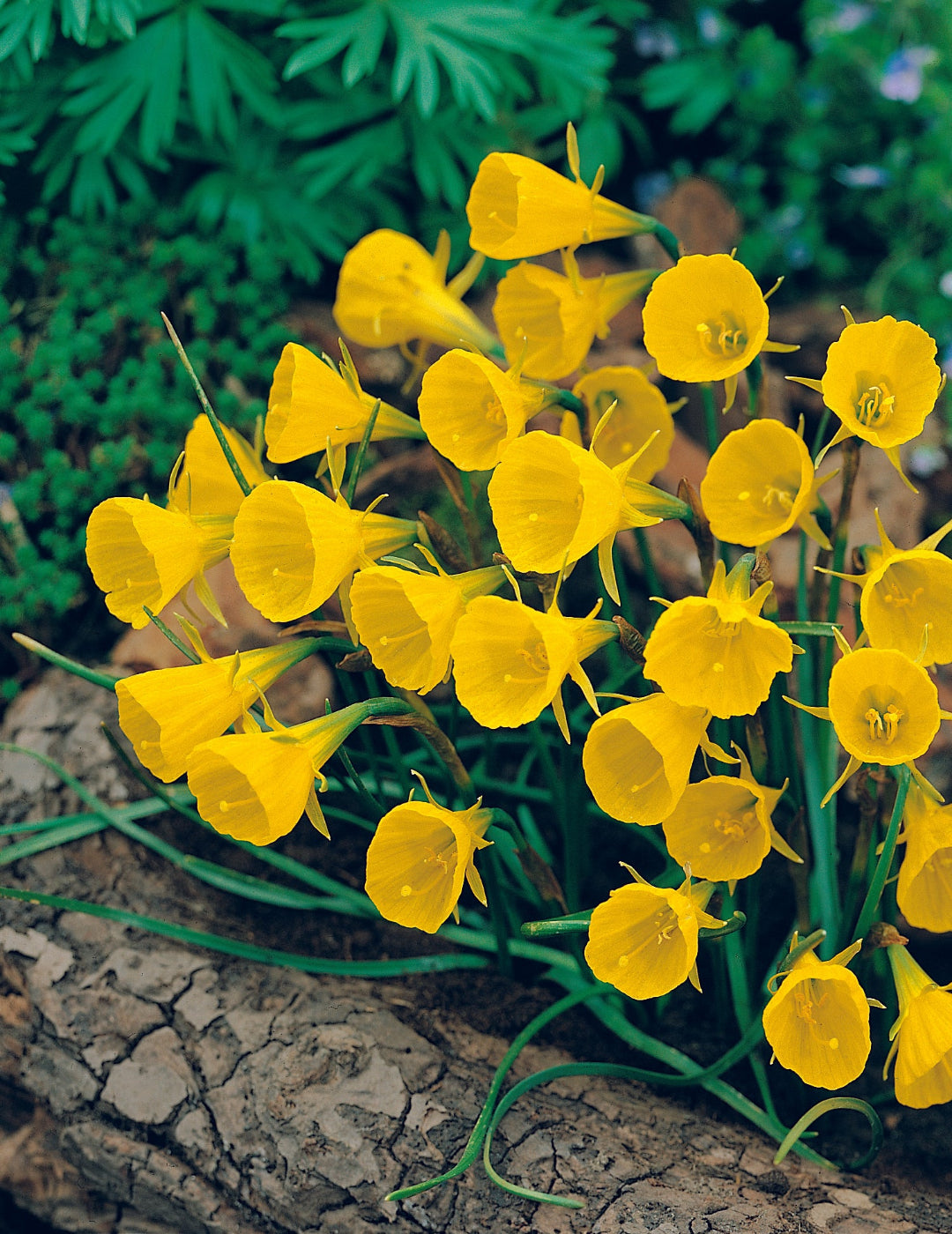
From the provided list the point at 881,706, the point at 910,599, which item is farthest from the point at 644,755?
the point at 910,599

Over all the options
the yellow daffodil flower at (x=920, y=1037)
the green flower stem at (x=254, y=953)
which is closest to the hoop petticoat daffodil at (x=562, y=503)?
the yellow daffodil flower at (x=920, y=1037)

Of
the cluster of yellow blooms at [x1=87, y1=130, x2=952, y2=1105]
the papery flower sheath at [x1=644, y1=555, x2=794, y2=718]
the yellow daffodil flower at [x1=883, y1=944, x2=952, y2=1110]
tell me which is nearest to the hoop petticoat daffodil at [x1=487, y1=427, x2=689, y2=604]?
the cluster of yellow blooms at [x1=87, y1=130, x2=952, y2=1105]

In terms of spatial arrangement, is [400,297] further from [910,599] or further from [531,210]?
[910,599]

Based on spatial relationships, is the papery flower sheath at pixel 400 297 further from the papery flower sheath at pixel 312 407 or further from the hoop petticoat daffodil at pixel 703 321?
the hoop petticoat daffodil at pixel 703 321

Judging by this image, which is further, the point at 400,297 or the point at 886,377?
the point at 400,297

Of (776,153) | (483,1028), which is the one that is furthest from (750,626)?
(776,153)

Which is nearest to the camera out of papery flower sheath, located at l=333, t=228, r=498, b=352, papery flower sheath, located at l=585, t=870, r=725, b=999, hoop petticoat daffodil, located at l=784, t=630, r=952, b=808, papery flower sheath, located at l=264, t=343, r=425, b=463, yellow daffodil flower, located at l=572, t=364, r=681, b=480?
hoop petticoat daffodil, located at l=784, t=630, r=952, b=808

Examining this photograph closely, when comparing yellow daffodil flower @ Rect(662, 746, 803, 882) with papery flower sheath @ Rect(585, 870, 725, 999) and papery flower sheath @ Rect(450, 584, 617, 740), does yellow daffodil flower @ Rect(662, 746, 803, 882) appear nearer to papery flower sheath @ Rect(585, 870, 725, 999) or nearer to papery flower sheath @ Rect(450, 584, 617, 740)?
papery flower sheath @ Rect(585, 870, 725, 999)
